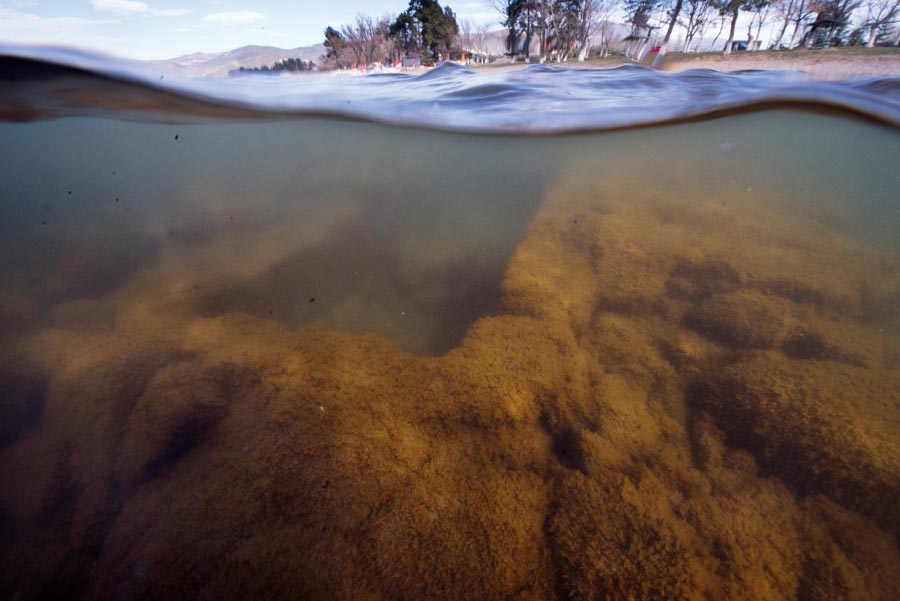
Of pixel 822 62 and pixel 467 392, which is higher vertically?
pixel 822 62

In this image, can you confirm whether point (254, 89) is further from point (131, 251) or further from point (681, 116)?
point (681, 116)

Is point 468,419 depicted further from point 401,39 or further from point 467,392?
point 401,39

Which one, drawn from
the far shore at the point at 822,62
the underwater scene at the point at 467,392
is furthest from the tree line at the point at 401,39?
the underwater scene at the point at 467,392

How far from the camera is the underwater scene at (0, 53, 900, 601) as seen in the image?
1618 millimetres

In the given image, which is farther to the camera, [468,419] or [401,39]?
[401,39]

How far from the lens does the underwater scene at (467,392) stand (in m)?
1.62

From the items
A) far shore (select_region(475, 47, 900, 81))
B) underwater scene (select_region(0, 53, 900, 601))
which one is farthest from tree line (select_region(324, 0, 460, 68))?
underwater scene (select_region(0, 53, 900, 601))

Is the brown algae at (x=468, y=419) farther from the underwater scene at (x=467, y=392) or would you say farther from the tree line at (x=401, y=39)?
the tree line at (x=401, y=39)

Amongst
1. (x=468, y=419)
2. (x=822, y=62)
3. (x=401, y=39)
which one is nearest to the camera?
(x=468, y=419)

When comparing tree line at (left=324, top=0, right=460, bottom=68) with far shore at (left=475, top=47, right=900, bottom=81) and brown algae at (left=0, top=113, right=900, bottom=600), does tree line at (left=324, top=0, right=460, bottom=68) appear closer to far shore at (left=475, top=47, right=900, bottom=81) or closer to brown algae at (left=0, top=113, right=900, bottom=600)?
far shore at (left=475, top=47, right=900, bottom=81)

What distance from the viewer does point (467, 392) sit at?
8.12 ft

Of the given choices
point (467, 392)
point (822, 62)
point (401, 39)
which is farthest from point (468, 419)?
point (401, 39)

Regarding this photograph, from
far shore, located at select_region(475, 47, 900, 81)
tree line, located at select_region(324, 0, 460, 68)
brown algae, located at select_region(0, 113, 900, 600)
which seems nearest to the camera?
brown algae, located at select_region(0, 113, 900, 600)

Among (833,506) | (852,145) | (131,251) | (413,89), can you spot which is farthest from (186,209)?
(852,145)
